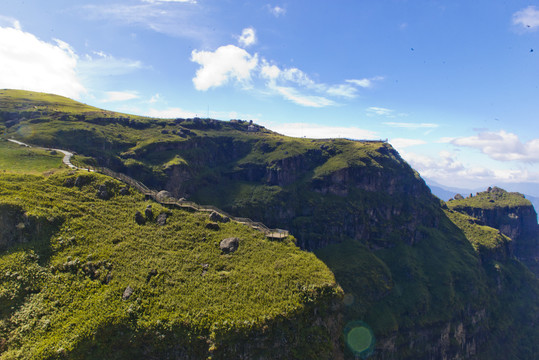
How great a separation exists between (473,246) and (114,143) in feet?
784

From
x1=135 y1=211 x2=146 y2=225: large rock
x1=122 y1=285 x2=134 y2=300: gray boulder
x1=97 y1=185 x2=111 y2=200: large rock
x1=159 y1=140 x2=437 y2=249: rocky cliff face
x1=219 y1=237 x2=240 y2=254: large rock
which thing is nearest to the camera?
x1=122 y1=285 x2=134 y2=300: gray boulder

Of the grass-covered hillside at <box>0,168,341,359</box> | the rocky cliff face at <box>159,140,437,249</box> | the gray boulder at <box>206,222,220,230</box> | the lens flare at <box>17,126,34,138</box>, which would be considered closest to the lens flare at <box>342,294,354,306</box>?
the rocky cliff face at <box>159,140,437,249</box>

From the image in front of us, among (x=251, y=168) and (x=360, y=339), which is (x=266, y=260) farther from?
(x=251, y=168)

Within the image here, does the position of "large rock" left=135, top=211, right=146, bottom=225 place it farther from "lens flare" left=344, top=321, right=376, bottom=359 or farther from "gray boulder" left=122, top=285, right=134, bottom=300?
"lens flare" left=344, top=321, right=376, bottom=359

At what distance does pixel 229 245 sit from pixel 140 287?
16.5 m

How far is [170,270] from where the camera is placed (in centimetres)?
4178

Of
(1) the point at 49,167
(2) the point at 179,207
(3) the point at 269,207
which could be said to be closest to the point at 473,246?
(3) the point at 269,207

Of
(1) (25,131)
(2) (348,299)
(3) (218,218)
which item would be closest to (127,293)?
(3) (218,218)

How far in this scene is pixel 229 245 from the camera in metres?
48.2

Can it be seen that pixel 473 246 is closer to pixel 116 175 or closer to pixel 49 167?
pixel 116 175

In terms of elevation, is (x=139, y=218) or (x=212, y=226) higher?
(x=212, y=226)

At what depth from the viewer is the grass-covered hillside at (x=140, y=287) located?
3297cm

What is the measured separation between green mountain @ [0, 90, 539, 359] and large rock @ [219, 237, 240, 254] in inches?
59.9

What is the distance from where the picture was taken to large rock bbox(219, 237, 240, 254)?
157 ft
